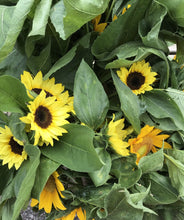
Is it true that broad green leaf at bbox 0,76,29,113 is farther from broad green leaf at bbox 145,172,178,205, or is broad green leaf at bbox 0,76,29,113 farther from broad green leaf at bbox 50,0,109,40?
broad green leaf at bbox 145,172,178,205

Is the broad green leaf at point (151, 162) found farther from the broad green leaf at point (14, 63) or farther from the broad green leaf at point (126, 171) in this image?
the broad green leaf at point (14, 63)

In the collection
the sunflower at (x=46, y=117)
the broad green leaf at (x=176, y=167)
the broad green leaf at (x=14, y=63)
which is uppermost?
the broad green leaf at (x=14, y=63)

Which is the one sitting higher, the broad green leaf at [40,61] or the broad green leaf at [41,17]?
the broad green leaf at [41,17]

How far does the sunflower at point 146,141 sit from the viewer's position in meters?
0.34

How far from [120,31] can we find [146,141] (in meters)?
0.14

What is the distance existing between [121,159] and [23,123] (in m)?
0.13

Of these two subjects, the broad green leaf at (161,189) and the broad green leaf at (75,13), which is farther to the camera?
the broad green leaf at (161,189)

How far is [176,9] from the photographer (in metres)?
0.30

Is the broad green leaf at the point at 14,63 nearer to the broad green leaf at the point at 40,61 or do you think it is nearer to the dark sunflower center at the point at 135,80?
the broad green leaf at the point at 40,61

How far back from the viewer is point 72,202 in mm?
355

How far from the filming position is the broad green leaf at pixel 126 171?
1.09ft

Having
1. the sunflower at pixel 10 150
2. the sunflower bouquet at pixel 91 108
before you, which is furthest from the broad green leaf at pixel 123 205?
the sunflower at pixel 10 150

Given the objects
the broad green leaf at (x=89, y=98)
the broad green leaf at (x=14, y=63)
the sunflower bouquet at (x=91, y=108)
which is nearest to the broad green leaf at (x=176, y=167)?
the sunflower bouquet at (x=91, y=108)

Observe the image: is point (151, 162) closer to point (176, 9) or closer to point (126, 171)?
point (126, 171)
